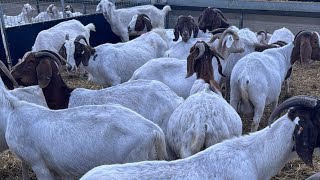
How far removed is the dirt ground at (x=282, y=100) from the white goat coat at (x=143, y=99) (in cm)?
132

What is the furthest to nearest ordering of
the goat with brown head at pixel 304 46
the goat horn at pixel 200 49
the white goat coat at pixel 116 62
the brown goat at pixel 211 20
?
the brown goat at pixel 211 20 → the white goat coat at pixel 116 62 → the goat with brown head at pixel 304 46 → the goat horn at pixel 200 49

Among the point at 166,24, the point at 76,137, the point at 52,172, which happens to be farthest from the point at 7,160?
the point at 166,24

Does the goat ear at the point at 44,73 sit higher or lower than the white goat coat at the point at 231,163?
higher

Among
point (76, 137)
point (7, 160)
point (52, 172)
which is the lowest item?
point (7, 160)

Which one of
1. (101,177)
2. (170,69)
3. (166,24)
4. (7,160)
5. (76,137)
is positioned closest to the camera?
(101,177)

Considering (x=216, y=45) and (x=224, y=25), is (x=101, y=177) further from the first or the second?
(x=224, y=25)

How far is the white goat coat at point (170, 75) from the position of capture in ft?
20.6

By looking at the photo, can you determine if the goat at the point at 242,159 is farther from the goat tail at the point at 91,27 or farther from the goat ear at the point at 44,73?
the goat tail at the point at 91,27

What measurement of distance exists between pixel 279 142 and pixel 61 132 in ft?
6.95

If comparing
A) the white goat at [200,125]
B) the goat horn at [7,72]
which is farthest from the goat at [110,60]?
the white goat at [200,125]

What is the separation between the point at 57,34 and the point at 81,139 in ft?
21.7

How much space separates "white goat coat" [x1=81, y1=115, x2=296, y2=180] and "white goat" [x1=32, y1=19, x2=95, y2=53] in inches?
281

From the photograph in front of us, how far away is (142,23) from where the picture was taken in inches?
427

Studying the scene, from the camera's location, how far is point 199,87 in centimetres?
538
